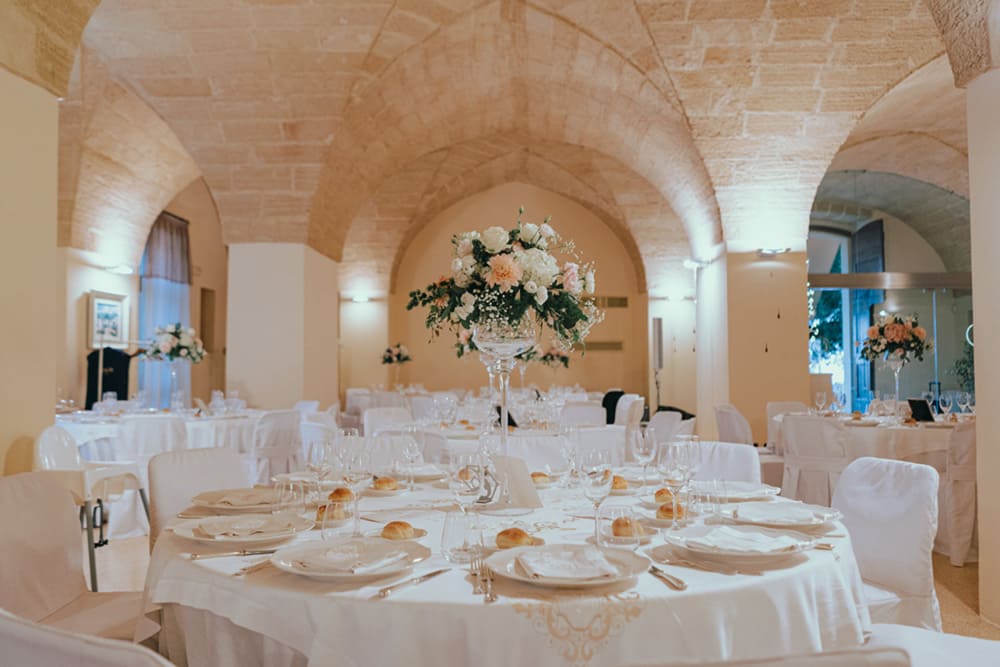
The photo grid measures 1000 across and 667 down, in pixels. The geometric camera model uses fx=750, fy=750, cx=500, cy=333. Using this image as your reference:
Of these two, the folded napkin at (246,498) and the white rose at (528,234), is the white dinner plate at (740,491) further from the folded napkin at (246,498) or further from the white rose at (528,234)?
the folded napkin at (246,498)

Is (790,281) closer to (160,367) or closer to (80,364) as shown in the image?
(80,364)

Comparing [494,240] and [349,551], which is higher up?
[494,240]

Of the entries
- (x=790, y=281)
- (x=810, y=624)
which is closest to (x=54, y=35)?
(x=810, y=624)

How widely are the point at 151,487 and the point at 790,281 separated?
7.66 metres

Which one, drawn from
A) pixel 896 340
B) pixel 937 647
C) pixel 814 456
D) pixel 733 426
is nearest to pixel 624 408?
pixel 733 426

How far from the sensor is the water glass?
1.75 m

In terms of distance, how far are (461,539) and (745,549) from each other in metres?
0.67

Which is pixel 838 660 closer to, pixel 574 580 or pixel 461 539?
pixel 574 580

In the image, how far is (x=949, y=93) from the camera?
9.01 meters

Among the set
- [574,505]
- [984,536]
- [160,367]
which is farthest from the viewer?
[160,367]

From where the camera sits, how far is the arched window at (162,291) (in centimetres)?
1236

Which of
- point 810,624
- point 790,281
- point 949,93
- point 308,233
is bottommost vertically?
point 810,624

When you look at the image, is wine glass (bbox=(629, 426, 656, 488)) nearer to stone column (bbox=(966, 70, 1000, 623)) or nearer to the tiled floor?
the tiled floor

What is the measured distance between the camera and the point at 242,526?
210 cm
